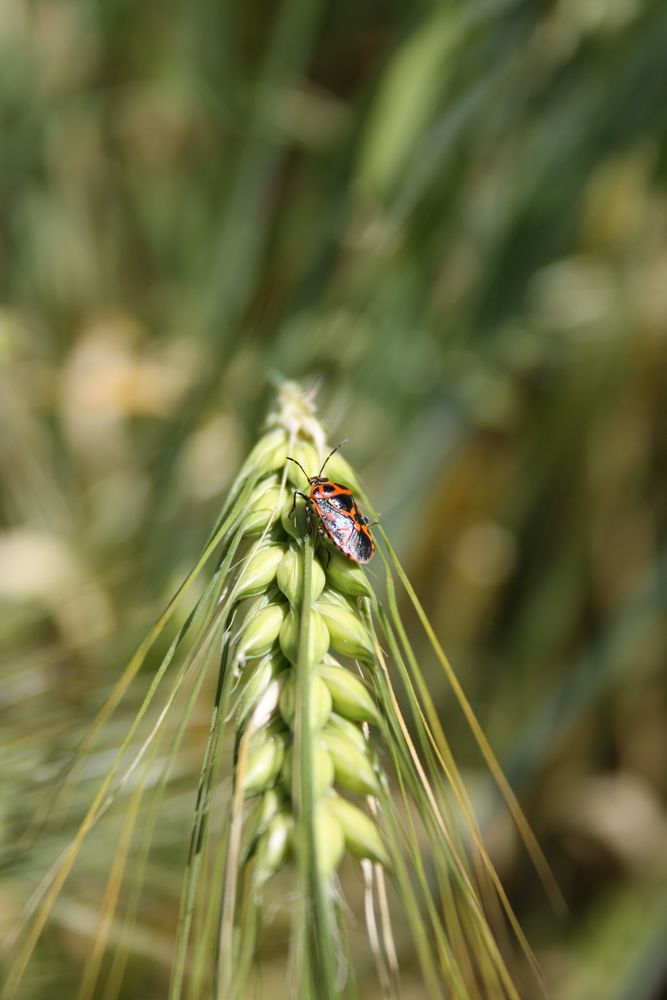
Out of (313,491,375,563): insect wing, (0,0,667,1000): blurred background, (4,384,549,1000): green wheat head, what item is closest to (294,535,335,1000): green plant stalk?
(4,384,549,1000): green wheat head

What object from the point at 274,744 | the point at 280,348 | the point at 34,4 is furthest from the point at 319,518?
the point at 34,4

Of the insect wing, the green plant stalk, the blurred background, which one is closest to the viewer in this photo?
the green plant stalk

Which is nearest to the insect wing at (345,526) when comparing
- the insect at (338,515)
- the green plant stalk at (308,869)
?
the insect at (338,515)

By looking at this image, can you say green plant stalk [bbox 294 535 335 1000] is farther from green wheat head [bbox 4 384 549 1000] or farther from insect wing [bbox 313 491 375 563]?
insect wing [bbox 313 491 375 563]

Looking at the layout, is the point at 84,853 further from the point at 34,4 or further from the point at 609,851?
the point at 34,4

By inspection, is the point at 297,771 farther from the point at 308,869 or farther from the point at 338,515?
the point at 338,515

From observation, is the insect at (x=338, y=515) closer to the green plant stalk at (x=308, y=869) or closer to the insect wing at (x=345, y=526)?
the insect wing at (x=345, y=526)
